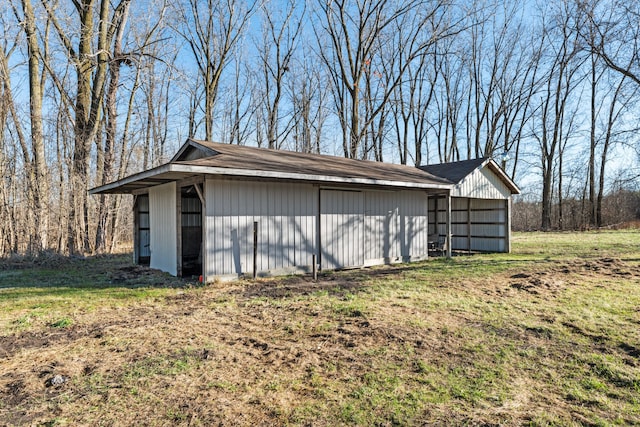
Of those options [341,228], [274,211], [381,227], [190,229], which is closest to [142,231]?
[190,229]

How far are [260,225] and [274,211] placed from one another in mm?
472

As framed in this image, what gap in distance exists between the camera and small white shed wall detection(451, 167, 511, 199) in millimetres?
12617

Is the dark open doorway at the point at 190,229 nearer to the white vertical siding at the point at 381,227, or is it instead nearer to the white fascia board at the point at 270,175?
the white fascia board at the point at 270,175

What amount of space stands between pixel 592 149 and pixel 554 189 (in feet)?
13.0

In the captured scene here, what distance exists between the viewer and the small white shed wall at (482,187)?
1262 cm

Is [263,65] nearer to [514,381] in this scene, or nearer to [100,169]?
[100,169]

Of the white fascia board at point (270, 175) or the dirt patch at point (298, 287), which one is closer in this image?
the white fascia board at point (270, 175)

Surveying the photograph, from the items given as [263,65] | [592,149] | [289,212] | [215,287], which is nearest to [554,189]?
[592,149]

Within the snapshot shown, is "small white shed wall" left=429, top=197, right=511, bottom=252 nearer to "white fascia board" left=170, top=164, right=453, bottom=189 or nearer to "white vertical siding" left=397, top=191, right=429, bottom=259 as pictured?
"white vertical siding" left=397, top=191, right=429, bottom=259

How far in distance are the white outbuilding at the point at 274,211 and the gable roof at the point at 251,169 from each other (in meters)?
0.03

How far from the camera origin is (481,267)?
996cm

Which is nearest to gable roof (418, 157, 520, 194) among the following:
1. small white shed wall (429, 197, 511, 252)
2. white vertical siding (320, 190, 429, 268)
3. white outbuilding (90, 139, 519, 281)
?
white outbuilding (90, 139, 519, 281)

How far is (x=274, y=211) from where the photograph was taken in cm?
850

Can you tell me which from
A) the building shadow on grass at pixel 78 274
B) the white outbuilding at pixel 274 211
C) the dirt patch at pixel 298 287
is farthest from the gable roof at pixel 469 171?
the building shadow on grass at pixel 78 274
